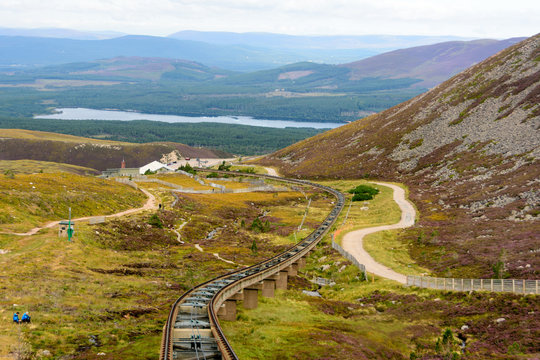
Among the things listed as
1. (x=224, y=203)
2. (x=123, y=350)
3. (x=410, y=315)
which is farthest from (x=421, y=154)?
(x=123, y=350)

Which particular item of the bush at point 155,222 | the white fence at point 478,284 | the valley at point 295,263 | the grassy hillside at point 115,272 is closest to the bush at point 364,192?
the valley at point 295,263

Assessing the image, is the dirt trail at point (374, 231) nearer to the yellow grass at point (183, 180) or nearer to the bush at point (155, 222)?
the bush at point (155, 222)

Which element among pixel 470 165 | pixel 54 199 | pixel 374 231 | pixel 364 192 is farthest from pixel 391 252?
pixel 470 165

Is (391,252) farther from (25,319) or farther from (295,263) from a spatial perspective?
(25,319)

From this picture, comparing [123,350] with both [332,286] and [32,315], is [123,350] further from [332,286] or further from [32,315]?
[332,286]

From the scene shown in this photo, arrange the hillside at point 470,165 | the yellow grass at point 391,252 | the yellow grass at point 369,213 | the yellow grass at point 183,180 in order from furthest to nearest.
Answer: the yellow grass at point 183,180 < the yellow grass at point 369,213 < the yellow grass at point 391,252 < the hillside at point 470,165
